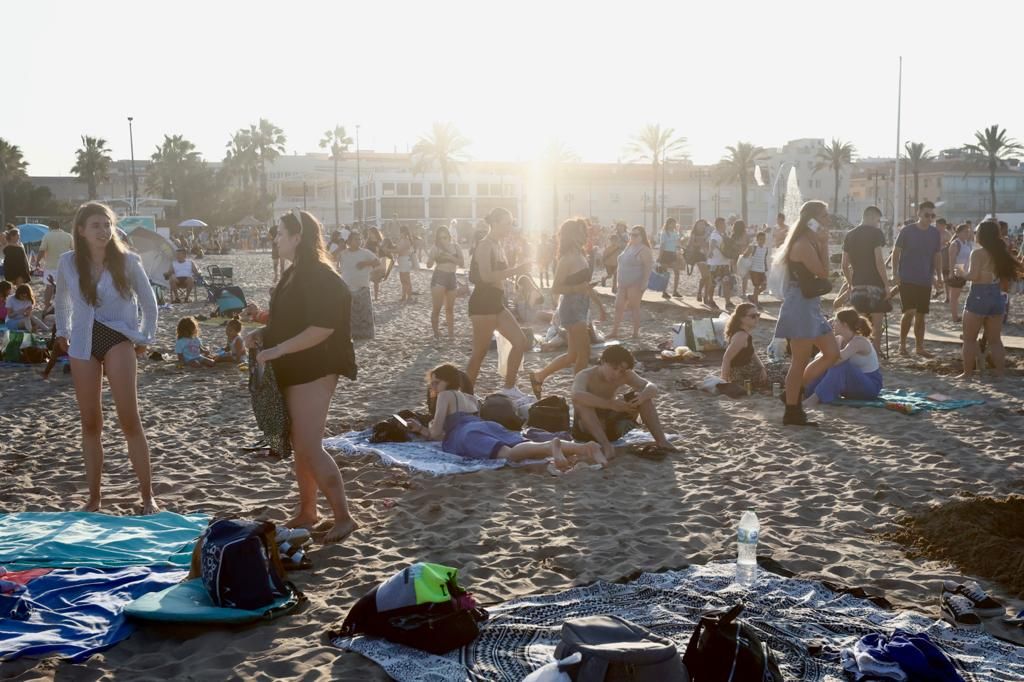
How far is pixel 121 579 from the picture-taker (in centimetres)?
484

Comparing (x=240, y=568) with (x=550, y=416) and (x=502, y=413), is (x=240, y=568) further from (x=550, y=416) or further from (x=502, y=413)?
(x=550, y=416)

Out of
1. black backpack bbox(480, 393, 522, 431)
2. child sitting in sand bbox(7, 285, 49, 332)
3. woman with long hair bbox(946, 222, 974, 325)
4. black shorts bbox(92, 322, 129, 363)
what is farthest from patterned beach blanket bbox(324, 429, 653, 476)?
woman with long hair bbox(946, 222, 974, 325)

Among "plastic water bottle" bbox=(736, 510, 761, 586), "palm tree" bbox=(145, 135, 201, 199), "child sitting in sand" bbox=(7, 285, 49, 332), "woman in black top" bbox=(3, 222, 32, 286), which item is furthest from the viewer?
"palm tree" bbox=(145, 135, 201, 199)

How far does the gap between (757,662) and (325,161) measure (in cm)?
11632

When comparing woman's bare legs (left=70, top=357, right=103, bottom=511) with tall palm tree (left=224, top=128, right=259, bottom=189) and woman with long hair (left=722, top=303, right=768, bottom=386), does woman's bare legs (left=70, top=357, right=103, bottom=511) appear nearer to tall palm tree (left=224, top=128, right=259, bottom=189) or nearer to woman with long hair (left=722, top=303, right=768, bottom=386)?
woman with long hair (left=722, top=303, right=768, bottom=386)

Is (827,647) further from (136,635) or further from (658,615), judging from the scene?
(136,635)

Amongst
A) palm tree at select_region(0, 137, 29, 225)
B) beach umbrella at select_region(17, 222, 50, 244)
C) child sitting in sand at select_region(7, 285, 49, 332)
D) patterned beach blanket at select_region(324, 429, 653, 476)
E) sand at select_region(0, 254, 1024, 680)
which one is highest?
palm tree at select_region(0, 137, 29, 225)

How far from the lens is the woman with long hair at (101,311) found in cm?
569

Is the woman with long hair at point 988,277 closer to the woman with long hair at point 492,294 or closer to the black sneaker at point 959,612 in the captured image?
the woman with long hair at point 492,294

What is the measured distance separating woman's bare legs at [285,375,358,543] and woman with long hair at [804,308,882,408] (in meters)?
5.60

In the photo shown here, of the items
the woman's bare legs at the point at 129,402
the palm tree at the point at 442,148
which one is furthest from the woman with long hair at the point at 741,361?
the palm tree at the point at 442,148

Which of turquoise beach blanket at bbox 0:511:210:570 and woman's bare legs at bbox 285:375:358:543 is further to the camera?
woman's bare legs at bbox 285:375:358:543

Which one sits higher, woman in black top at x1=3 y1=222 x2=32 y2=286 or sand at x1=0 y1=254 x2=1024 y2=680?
woman in black top at x1=3 y1=222 x2=32 y2=286

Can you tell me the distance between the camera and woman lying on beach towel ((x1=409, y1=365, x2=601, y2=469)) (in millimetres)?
7254
